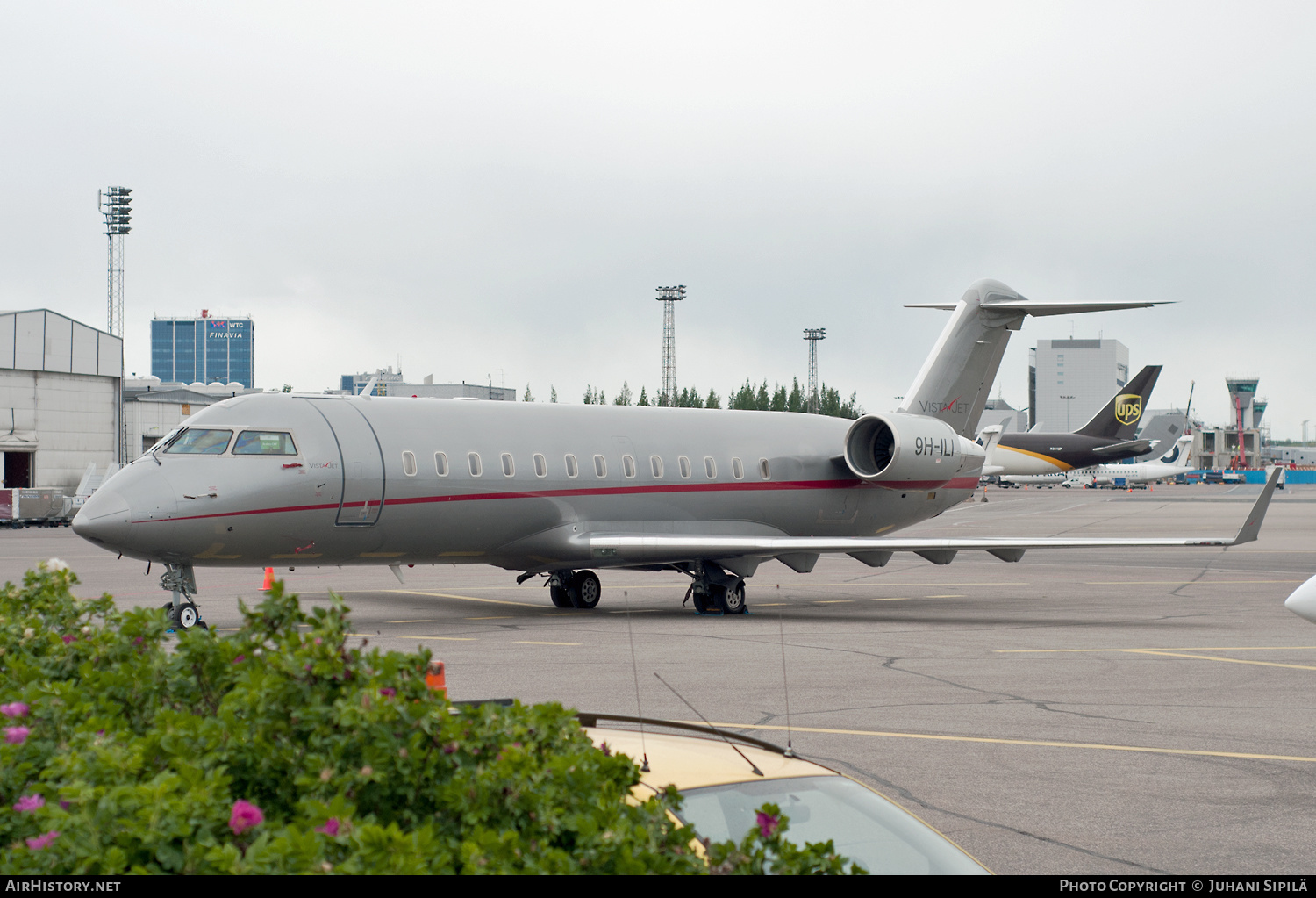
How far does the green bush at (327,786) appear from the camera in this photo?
3.25 meters

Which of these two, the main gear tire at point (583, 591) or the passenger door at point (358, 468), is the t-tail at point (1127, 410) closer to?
the main gear tire at point (583, 591)

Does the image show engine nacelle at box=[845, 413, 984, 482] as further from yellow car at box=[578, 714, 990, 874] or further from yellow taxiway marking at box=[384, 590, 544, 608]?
yellow car at box=[578, 714, 990, 874]

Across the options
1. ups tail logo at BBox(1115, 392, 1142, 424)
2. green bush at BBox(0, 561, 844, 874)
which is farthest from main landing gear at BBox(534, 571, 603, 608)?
ups tail logo at BBox(1115, 392, 1142, 424)

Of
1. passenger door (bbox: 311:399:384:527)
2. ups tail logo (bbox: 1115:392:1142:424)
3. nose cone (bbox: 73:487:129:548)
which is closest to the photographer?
nose cone (bbox: 73:487:129:548)

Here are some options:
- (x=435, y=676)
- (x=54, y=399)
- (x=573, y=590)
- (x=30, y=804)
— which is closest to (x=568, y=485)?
(x=573, y=590)

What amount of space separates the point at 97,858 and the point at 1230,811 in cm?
720

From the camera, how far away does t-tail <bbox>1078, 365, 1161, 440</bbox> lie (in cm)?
Answer: 8106

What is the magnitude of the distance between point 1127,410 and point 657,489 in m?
67.5

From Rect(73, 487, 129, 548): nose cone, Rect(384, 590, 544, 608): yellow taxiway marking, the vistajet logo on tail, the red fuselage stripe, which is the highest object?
the vistajet logo on tail

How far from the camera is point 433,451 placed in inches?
736

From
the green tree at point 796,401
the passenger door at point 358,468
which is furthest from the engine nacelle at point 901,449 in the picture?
the green tree at point 796,401

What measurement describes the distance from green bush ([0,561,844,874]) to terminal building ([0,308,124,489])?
63.8 m

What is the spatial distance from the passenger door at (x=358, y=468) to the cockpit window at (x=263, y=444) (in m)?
0.70
